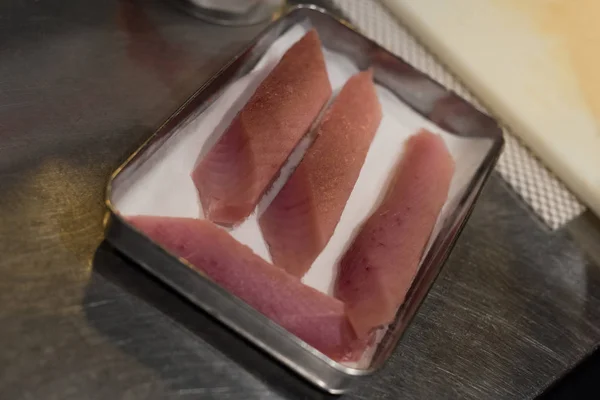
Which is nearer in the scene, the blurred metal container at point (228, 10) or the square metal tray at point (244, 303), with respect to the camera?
the square metal tray at point (244, 303)

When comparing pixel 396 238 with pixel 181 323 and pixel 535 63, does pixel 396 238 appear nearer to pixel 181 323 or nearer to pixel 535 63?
pixel 181 323

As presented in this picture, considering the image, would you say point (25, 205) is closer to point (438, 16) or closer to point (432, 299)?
point (432, 299)

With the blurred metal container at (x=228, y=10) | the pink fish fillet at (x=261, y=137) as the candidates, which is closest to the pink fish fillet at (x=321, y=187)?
the pink fish fillet at (x=261, y=137)

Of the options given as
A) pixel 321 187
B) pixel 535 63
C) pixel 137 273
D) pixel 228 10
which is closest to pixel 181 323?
pixel 137 273

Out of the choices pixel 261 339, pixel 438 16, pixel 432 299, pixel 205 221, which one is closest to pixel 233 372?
pixel 261 339

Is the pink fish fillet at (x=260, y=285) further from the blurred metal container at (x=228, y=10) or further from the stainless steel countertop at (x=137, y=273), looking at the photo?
the blurred metal container at (x=228, y=10)

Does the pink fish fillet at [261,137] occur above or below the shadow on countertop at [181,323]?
above

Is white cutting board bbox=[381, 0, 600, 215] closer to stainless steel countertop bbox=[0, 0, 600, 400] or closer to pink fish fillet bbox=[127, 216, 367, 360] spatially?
stainless steel countertop bbox=[0, 0, 600, 400]
